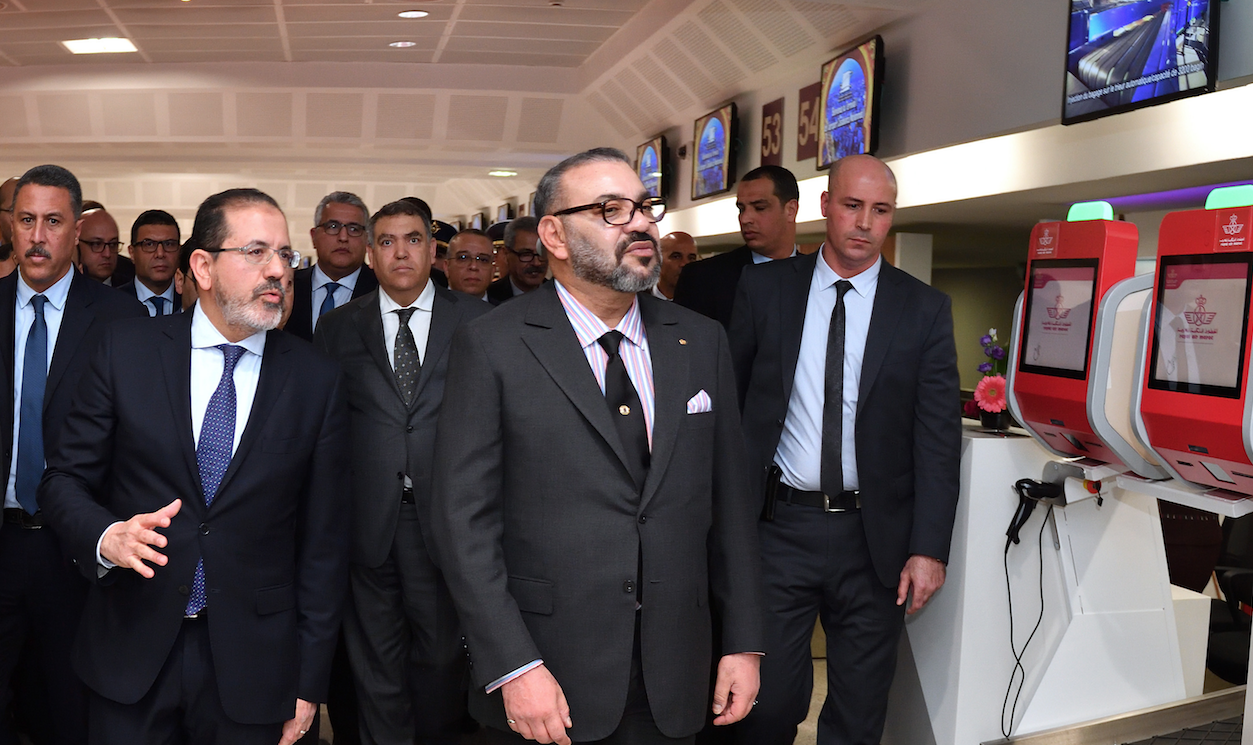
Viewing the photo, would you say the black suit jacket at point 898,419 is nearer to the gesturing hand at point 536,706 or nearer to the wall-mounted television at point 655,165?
the gesturing hand at point 536,706

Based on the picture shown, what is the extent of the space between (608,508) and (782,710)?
1397 millimetres

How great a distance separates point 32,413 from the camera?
3016 mm

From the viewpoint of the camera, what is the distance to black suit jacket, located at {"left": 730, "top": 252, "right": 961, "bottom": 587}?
3.04m

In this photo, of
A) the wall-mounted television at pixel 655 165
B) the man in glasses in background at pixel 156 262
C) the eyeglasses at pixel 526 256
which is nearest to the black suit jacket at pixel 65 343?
the man in glasses in background at pixel 156 262

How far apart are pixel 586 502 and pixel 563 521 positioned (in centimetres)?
6

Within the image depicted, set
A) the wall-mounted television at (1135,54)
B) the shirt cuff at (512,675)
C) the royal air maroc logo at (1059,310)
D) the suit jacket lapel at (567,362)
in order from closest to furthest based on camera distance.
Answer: the shirt cuff at (512,675) < the suit jacket lapel at (567,362) < the royal air maroc logo at (1059,310) < the wall-mounted television at (1135,54)

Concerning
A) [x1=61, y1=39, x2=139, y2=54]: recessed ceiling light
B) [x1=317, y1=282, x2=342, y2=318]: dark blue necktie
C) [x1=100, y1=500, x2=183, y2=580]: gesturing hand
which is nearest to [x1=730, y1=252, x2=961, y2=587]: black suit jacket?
[x1=100, y1=500, x2=183, y2=580]: gesturing hand

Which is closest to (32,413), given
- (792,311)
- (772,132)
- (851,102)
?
(792,311)

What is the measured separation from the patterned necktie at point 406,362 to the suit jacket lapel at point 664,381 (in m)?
1.24

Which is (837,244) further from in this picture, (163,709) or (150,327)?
(163,709)

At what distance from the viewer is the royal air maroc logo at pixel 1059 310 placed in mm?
2922

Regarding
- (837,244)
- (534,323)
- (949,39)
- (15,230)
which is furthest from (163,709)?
(949,39)

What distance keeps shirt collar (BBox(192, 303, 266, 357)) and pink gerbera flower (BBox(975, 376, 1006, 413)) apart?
7.30 feet

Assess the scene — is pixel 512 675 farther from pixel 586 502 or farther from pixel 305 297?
pixel 305 297
